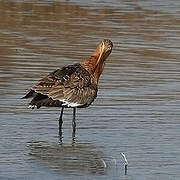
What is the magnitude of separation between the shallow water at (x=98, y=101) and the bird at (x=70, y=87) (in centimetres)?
33

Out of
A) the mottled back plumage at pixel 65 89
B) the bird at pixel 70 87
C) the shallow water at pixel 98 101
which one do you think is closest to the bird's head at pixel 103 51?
the bird at pixel 70 87

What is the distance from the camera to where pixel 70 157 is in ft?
35.1

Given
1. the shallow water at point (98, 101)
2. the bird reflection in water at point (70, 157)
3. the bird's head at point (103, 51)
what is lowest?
the bird reflection in water at point (70, 157)

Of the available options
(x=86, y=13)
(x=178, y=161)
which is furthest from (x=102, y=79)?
(x=86, y=13)

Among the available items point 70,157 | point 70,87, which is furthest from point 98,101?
point 70,157

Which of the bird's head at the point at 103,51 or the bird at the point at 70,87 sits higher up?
the bird's head at the point at 103,51

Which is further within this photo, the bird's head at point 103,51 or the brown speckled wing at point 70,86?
the bird's head at point 103,51

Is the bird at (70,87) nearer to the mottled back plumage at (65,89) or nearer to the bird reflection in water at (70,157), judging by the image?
the mottled back plumage at (65,89)

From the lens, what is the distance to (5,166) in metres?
10.0

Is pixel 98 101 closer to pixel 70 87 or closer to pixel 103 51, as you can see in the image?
pixel 103 51

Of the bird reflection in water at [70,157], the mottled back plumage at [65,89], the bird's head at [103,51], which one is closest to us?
the bird reflection in water at [70,157]

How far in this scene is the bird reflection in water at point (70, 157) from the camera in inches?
399

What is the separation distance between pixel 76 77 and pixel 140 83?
3.62 m

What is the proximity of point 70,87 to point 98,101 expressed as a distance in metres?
2.06
